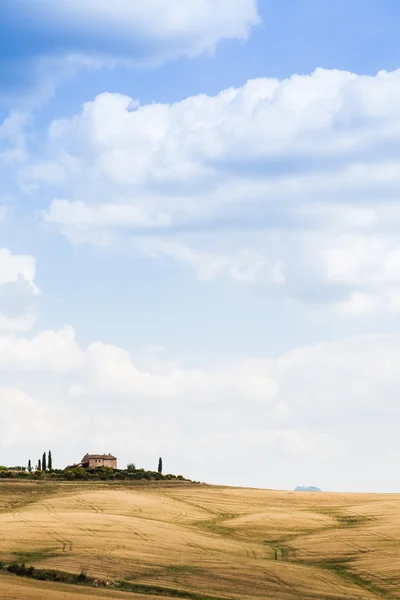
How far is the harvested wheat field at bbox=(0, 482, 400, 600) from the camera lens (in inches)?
1674

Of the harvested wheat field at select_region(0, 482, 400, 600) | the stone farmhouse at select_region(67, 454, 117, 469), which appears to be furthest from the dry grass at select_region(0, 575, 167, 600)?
the stone farmhouse at select_region(67, 454, 117, 469)

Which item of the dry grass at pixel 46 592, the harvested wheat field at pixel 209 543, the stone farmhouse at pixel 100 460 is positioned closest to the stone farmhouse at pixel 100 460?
the stone farmhouse at pixel 100 460

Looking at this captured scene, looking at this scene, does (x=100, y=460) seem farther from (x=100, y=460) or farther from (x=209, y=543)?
(x=209, y=543)

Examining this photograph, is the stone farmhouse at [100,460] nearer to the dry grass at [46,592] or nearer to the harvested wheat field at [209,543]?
the harvested wheat field at [209,543]

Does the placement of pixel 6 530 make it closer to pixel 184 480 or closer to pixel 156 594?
pixel 156 594

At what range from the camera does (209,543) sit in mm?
54438

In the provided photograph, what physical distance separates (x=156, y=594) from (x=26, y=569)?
6.52m

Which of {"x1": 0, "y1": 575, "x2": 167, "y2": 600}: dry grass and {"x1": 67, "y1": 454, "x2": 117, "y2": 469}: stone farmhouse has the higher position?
{"x1": 67, "y1": 454, "x2": 117, "y2": 469}: stone farmhouse

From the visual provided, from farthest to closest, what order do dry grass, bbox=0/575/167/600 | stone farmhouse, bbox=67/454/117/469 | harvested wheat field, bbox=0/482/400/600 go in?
stone farmhouse, bbox=67/454/117/469 < harvested wheat field, bbox=0/482/400/600 < dry grass, bbox=0/575/167/600

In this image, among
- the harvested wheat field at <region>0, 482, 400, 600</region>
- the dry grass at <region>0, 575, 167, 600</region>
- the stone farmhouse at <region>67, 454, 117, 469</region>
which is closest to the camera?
the dry grass at <region>0, 575, 167, 600</region>

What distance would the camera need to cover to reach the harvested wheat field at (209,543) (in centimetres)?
4253

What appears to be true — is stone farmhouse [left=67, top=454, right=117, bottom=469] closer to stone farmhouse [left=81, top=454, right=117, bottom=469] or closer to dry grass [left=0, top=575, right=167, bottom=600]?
stone farmhouse [left=81, top=454, right=117, bottom=469]

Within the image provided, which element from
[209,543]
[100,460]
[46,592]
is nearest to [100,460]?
[100,460]

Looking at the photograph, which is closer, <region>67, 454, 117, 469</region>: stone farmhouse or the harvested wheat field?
the harvested wheat field
